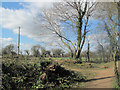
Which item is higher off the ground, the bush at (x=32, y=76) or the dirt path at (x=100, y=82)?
the bush at (x=32, y=76)

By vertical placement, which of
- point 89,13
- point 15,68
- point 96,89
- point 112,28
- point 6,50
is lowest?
point 96,89

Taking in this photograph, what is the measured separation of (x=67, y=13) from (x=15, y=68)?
11637mm

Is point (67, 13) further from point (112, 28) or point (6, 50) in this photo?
point (6, 50)

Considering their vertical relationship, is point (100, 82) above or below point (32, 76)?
below

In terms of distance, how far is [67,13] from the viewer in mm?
14156

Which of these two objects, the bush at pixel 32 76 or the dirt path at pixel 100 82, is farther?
the dirt path at pixel 100 82

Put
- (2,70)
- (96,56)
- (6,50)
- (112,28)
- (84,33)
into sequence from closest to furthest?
(2,70) < (6,50) < (112,28) < (84,33) < (96,56)

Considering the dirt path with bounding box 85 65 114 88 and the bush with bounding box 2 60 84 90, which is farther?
the dirt path with bounding box 85 65 114 88

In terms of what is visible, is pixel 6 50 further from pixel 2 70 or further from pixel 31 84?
pixel 31 84

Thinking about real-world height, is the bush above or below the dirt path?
above

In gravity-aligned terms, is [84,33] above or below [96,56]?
above

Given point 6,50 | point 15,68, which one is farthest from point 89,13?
point 15,68

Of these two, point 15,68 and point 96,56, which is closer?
point 15,68

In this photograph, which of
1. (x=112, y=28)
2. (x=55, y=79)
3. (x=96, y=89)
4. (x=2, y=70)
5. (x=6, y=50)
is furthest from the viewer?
(x=112, y=28)
